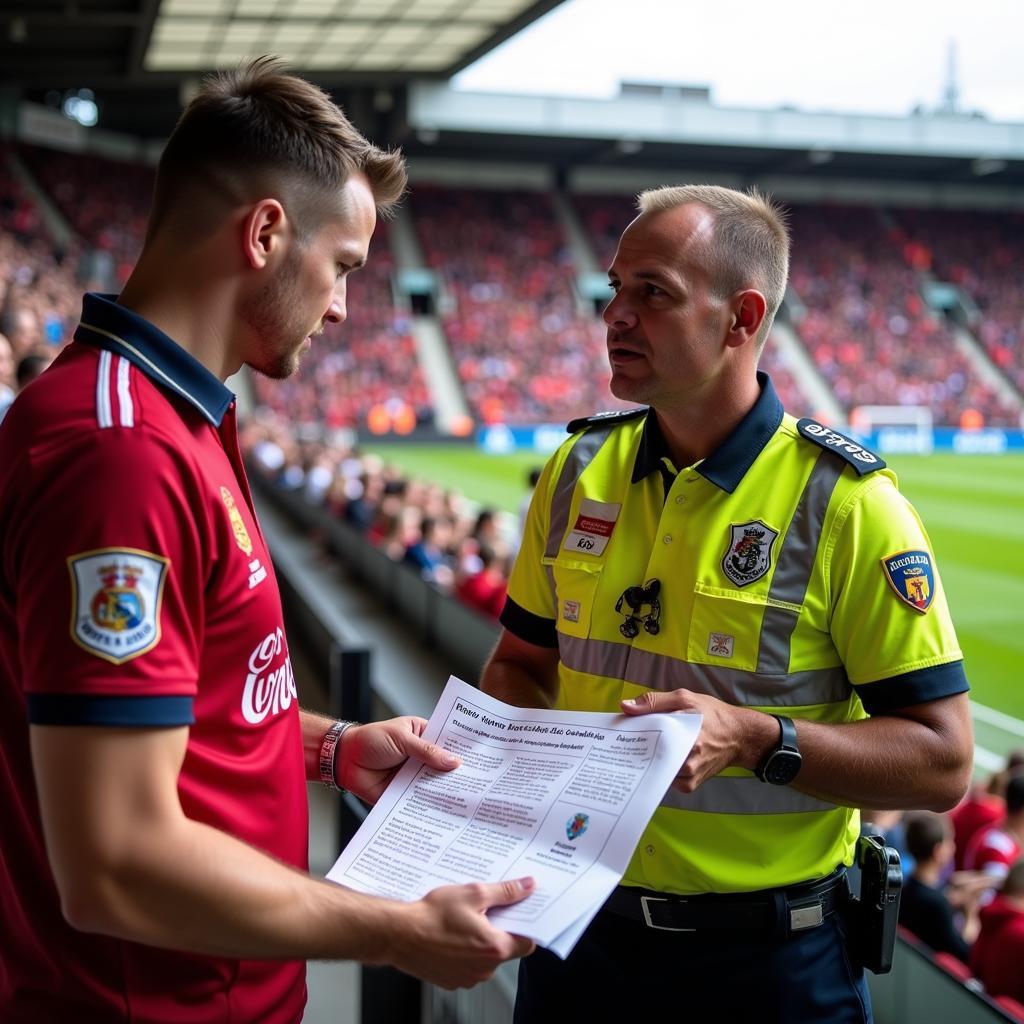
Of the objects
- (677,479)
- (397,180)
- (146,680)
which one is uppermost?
(397,180)

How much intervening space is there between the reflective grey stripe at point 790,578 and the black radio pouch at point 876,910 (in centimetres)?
42

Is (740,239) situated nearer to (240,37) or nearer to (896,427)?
(240,37)

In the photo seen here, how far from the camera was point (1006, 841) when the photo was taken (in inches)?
207

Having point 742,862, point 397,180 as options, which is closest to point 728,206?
point 397,180

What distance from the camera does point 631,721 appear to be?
73.3 inches

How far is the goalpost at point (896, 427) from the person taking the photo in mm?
34750

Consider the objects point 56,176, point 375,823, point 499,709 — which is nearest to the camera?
point 375,823

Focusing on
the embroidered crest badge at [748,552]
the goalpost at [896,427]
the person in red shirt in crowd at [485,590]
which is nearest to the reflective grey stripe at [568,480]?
the embroidered crest badge at [748,552]

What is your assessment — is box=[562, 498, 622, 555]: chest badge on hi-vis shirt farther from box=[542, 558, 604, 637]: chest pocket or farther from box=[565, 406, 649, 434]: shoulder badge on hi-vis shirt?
box=[565, 406, 649, 434]: shoulder badge on hi-vis shirt

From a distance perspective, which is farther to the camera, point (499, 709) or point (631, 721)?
point (499, 709)

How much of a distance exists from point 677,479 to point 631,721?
2.01 feet

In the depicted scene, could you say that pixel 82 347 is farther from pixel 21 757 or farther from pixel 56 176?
pixel 56 176

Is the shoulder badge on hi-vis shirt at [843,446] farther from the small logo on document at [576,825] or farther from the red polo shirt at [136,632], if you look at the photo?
the red polo shirt at [136,632]

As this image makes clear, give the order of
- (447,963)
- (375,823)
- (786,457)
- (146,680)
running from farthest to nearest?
1. (786,457)
2. (375,823)
3. (447,963)
4. (146,680)
